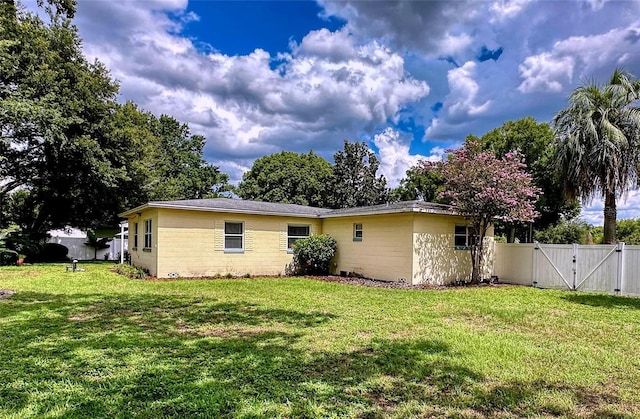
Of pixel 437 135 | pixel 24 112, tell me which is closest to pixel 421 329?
pixel 437 135

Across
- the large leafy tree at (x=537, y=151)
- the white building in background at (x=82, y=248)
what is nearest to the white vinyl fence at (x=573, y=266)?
the large leafy tree at (x=537, y=151)

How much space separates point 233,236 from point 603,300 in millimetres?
11592

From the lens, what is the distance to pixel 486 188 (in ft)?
38.7

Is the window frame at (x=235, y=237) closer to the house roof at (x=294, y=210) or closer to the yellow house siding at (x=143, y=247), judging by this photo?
the house roof at (x=294, y=210)

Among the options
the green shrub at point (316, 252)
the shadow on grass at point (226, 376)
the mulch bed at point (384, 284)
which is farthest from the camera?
the green shrub at point (316, 252)

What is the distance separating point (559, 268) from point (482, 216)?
295 centimetres

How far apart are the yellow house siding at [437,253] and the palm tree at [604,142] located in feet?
14.8

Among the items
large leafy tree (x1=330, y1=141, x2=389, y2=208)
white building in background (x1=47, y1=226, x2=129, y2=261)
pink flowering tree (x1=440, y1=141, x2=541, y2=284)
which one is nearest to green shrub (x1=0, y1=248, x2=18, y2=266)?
white building in background (x1=47, y1=226, x2=129, y2=261)

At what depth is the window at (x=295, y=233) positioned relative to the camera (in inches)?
627

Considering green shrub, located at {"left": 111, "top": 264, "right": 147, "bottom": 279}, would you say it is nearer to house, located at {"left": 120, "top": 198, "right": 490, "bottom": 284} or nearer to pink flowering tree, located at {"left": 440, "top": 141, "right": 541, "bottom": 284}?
house, located at {"left": 120, "top": 198, "right": 490, "bottom": 284}

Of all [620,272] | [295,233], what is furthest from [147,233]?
[620,272]

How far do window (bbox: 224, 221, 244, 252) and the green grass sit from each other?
5.66 m

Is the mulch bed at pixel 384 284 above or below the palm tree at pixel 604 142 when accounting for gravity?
below

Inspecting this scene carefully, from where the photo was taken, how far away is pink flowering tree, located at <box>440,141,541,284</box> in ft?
39.2
